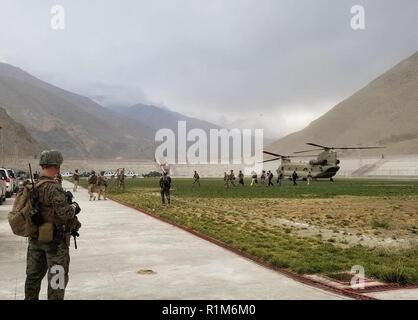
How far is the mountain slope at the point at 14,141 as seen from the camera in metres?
135

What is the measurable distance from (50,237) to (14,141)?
142784 millimetres

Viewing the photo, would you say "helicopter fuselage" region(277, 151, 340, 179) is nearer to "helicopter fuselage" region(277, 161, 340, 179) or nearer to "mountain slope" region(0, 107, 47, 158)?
"helicopter fuselage" region(277, 161, 340, 179)

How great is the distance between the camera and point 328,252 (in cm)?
1076

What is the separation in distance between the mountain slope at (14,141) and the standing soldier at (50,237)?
134 meters

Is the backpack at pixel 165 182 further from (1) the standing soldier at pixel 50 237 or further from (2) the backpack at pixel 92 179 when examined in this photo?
(1) the standing soldier at pixel 50 237

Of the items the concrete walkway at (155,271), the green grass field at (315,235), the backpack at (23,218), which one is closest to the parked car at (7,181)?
the green grass field at (315,235)

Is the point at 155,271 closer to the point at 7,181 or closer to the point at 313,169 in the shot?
the point at 7,181

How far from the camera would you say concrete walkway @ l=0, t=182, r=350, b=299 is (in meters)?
→ 7.15

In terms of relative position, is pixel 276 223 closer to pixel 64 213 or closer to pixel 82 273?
pixel 82 273

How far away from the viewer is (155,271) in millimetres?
8750

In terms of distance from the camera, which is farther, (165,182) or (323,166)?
(323,166)

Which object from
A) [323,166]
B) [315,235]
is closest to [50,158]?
[315,235]

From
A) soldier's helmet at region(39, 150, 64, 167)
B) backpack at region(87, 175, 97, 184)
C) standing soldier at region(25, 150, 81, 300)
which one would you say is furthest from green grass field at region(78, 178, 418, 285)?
backpack at region(87, 175, 97, 184)
